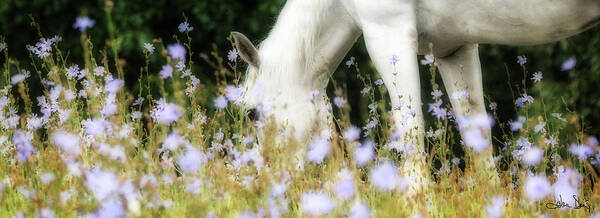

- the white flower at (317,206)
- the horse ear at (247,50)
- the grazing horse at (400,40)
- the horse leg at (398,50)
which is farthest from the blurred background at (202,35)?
the white flower at (317,206)

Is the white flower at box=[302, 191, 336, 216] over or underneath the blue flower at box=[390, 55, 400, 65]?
underneath

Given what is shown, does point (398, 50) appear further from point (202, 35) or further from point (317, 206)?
point (202, 35)

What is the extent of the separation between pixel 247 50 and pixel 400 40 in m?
0.77

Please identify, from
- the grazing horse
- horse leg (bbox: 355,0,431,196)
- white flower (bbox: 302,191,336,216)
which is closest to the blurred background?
the grazing horse

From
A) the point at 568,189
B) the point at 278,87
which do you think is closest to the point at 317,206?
the point at 568,189

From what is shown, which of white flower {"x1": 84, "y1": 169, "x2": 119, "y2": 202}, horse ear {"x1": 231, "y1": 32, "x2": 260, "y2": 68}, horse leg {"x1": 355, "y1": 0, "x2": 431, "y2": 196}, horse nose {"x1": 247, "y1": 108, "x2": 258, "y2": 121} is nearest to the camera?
white flower {"x1": 84, "y1": 169, "x2": 119, "y2": 202}

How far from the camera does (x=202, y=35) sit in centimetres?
560

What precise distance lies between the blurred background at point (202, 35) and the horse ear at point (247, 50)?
1623 millimetres

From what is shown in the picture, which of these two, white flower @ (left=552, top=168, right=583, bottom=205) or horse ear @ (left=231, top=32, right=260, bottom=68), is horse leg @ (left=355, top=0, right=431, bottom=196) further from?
white flower @ (left=552, top=168, right=583, bottom=205)

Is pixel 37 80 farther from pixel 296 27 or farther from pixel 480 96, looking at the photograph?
pixel 480 96

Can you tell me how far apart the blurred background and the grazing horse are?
4.74ft

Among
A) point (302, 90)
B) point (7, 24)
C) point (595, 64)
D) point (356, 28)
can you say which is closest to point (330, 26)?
point (356, 28)

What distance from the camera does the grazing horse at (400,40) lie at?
2.92 metres

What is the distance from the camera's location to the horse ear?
3346 millimetres
